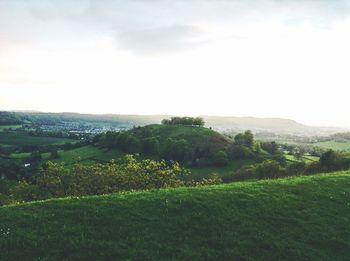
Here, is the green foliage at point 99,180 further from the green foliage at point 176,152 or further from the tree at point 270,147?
the tree at point 270,147

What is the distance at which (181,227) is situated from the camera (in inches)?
917

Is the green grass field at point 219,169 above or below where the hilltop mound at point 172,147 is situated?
below

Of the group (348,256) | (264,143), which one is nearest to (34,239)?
(348,256)

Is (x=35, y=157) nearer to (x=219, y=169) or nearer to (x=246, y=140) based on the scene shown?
(x=219, y=169)

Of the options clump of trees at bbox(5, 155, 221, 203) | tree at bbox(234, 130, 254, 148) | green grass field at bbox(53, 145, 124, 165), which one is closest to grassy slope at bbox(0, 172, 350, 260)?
clump of trees at bbox(5, 155, 221, 203)

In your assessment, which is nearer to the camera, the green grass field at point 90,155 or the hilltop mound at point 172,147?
the green grass field at point 90,155

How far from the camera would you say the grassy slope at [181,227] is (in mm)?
20297

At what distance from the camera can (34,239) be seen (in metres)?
20.7

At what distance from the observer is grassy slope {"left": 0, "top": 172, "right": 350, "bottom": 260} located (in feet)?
66.6

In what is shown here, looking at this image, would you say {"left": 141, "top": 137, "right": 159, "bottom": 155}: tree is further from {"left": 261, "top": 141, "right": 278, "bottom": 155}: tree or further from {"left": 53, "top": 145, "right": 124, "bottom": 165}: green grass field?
{"left": 261, "top": 141, "right": 278, "bottom": 155}: tree

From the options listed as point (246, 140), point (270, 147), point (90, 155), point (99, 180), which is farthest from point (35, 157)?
point (99, 180)

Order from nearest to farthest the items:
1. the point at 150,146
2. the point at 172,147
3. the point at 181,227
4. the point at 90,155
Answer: the point at 181,227
the point at 90,155
the point at 172,147
the point at 150,146

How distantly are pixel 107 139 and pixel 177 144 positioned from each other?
40.1m

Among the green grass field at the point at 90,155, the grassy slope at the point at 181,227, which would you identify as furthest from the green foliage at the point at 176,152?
the grassy slope at the point at 181,227
